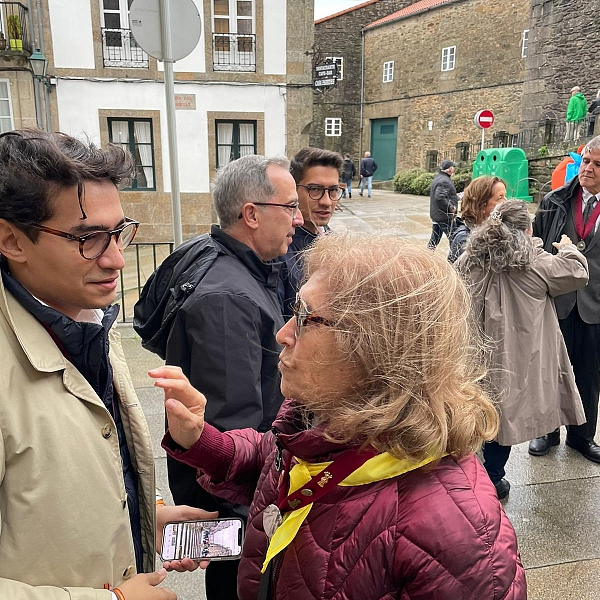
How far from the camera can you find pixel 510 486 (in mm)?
3557

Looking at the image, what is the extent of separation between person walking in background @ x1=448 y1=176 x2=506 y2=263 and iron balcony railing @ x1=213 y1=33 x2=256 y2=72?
10.3 m

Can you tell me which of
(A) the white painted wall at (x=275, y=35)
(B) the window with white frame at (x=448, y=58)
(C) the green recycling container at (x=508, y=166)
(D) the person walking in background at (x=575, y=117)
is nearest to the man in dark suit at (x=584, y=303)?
(A) the white painted wall at (x=275, y=35)

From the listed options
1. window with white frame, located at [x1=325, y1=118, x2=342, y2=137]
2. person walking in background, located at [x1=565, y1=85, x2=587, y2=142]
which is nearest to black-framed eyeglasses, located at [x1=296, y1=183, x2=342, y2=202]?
person walking in background, located at [x1=565, y1=85, x2=587, y2=142]

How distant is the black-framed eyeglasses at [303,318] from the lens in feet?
4.12

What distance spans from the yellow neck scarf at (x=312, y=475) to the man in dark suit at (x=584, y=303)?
319 centimetres

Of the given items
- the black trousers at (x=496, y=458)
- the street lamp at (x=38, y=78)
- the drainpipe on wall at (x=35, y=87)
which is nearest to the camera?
the black trousers at (x=496, y=458)

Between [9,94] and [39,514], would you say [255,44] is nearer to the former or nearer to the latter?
[9,94]

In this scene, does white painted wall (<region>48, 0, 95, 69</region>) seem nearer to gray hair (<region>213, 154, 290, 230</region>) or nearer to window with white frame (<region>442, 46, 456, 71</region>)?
gray hair (<region>213, 154, 290, 230</region>)

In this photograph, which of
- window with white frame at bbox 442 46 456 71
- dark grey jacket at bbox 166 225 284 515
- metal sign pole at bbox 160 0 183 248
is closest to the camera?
dark grey jacket at bbox 166 225 284 515

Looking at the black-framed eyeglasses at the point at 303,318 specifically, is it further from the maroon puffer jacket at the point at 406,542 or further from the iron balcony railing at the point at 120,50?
the iron balcony railing at the point at 120,50

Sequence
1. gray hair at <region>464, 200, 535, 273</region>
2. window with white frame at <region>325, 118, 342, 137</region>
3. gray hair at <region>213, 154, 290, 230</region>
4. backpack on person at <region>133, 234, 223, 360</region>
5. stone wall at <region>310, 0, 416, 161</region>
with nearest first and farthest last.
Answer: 1. backpack on person at <region>133, 234, 223, 360</region>
2. gray hair at <region>213, 154, 290, 230</region>
3. gray hair at <region>464, 200, 535, 273</region>
4. stone wall at <region>310, 0, 416, 161</region>
5. window with white frame at <region>325, 118, 342, 137</region>

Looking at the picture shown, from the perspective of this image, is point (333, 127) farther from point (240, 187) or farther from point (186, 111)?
point (240, 187)

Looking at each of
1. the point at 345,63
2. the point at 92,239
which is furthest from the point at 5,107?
the point at 345,63

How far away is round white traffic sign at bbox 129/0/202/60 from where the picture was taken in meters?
3.95
